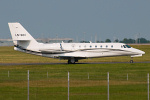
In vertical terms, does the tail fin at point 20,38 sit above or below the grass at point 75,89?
above

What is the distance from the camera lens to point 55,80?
1505 inches

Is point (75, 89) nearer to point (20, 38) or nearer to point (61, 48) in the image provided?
point (61, 48)

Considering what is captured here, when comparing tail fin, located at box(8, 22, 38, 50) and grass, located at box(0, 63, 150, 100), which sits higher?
tail fin, located at box(8, 22, 38, 50)

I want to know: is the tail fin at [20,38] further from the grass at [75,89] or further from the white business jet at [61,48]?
the grass at [75,89]

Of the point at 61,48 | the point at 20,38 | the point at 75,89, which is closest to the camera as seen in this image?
the point at 75,89

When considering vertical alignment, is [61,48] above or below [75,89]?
above

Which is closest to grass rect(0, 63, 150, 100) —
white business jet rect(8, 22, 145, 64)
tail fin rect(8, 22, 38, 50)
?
white business jet rect(8, 22, 145, 64)

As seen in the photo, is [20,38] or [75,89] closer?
[75,89]

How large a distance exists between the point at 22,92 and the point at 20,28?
99.5 ft

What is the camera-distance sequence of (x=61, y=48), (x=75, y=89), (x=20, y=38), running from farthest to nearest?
(x=20, y=38) → (x=61, y=48) → (x=75, y=89)

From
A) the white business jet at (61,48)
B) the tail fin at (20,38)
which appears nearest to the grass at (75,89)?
the white business jet at (61,48)

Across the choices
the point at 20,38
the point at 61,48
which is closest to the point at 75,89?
the point at 61,48

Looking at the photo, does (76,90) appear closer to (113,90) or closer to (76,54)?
(113,90)

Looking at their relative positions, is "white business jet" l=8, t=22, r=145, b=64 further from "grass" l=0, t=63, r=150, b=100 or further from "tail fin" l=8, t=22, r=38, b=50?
Result: "grass" l=0, t=63, r=150, b=100
